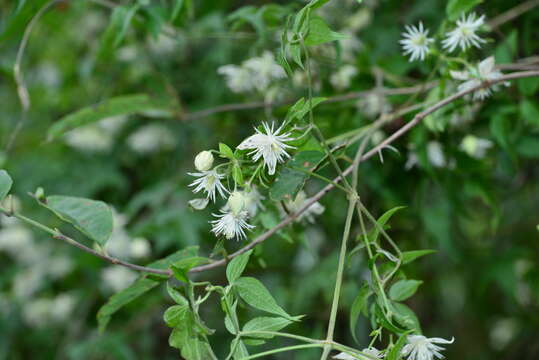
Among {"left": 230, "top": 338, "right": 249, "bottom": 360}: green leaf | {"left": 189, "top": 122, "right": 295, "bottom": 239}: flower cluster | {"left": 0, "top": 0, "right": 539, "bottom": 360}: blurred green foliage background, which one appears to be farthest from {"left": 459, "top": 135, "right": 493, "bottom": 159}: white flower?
{"left": 230, "top": 338, "right": 249, "bottom": 360}: green leaf

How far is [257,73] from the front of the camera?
1.34m

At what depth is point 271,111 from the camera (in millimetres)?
1364

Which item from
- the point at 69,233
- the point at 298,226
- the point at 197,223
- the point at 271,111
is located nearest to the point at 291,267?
the point at 197,223

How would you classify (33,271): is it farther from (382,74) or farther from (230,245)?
(382,74)

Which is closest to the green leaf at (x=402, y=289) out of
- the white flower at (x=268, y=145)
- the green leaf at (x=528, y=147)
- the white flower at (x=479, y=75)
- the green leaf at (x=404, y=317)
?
the green leaf at (x=404, y=317)

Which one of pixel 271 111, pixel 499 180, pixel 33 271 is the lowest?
pixel 33 271

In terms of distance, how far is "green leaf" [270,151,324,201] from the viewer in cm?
78

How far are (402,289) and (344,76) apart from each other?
0.67 metres

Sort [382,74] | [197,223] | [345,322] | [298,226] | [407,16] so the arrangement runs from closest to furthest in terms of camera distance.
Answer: [298,226] < [382,74] < [407,16] < [197,223] < [345,322]

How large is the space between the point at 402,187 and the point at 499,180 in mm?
497

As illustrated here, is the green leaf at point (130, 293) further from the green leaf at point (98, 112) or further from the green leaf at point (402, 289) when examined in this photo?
the green leaf at point (98, 112)

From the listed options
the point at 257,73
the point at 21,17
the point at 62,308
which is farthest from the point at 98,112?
the point at 62,308

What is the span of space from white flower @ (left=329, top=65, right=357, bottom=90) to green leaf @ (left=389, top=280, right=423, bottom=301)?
66 cm

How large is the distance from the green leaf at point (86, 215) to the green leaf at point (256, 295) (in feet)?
0.72
